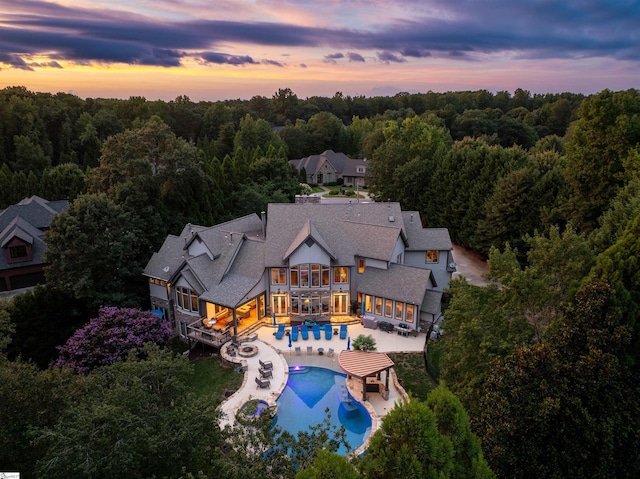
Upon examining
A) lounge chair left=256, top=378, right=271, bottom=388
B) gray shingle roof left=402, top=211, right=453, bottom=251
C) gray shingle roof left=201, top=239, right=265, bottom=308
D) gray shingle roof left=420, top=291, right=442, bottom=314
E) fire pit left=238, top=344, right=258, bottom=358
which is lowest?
fire pit left=238, top=344, right=258, bottom=358

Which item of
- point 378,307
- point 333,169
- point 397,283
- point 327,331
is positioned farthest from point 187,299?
point 333,169

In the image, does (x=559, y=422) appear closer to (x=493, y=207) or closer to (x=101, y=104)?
(x=493, y=207)

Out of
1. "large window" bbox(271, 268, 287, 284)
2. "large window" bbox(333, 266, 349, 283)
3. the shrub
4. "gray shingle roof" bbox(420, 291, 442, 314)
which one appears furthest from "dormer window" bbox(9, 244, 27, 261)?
"gray shingle roof" bbox(420, 291, 442, 314)

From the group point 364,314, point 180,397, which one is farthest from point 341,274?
point 180,397

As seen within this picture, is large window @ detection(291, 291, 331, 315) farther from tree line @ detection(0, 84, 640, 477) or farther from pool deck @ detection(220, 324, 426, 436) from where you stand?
tree line @ detection(0, 84, 640, 477)

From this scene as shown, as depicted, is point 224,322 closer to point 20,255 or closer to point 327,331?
point 327,331

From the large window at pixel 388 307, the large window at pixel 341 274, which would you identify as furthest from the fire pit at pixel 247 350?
the large window at pixel 388 307
